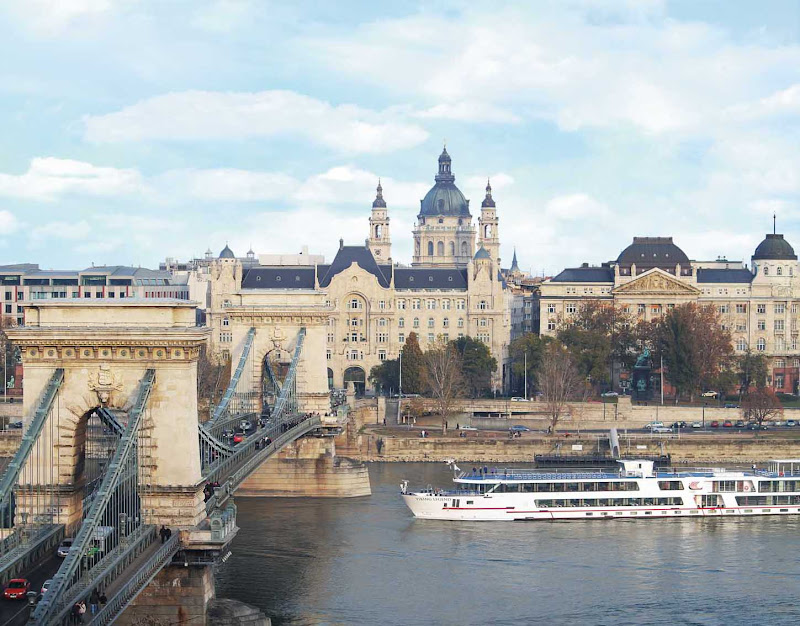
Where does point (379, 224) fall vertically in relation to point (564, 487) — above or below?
above

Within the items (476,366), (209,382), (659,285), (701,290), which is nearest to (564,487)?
(209,382)

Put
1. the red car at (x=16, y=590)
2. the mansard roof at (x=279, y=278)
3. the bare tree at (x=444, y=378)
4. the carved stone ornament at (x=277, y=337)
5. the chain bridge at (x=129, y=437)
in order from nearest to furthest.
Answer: the red car at (x=16, y=590)
the chain bridge at (x=129, y=437)
the carved stone ornament at (x=277, y=337)
the bare tree at (x=444, y=378)
the mansard roof at (x=279, y=278)

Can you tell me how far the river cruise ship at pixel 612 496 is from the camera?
6341 cm

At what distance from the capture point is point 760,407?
92.2m

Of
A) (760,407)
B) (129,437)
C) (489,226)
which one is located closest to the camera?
(129,437)

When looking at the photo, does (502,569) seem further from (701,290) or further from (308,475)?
(701,290)

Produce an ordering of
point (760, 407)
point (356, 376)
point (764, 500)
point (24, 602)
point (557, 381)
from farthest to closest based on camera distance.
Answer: point (356, 376), point (557, 381), point (760, 407), point (764, 500), point (24, 602)

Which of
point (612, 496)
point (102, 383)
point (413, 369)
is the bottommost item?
point (612, 496)

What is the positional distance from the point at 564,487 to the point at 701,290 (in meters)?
58.8

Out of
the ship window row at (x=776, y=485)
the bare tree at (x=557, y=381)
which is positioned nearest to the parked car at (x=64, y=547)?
the ship window row at (x=776, y=485)

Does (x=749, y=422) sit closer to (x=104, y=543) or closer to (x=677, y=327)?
(x=677, y=327)

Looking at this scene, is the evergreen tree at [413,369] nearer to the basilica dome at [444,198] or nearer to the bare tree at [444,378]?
the bare tree at [444,378]

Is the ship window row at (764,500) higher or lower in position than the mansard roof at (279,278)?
lower

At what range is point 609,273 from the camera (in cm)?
12300
